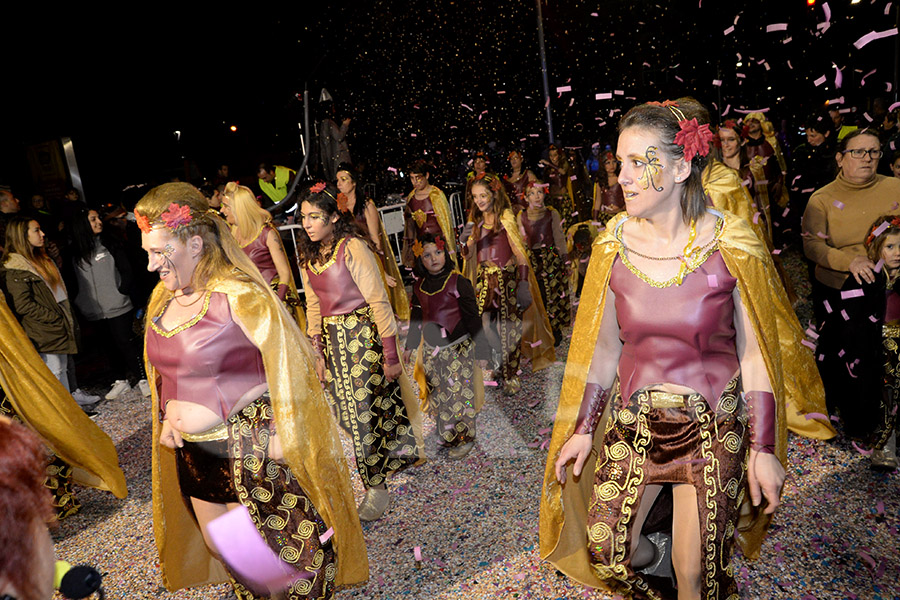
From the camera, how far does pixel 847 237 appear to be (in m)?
3.70

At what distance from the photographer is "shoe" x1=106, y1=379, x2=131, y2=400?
6.65 meters

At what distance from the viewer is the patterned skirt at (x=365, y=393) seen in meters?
3.60

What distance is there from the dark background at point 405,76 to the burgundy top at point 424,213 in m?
5.50

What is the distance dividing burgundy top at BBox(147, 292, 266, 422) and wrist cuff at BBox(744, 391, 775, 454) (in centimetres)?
186

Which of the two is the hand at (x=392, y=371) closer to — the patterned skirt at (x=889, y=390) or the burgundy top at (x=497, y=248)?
the burgundy top at (x=497, y=248)

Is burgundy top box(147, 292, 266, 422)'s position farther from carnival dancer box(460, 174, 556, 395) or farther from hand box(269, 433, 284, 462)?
carnival dancer box(460, 174, 556, 395)

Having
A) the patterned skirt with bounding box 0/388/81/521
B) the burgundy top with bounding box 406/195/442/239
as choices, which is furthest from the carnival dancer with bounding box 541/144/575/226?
the patterned skirt with bounding box 0/388/81/521

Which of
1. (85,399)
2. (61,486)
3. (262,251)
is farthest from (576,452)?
(85,399)

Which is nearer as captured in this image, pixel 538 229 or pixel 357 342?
pixel 357 342

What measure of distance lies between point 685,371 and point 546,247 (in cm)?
451

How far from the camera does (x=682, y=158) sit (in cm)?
199

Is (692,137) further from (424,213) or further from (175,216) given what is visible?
(424,213)

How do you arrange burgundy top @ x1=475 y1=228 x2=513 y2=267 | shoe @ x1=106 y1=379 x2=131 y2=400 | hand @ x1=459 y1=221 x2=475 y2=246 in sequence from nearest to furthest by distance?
burgundy top @ x1=475 y1=228 x2=513 y2=267, hand @ x1=459 y1=221 x2=475 y2=246, shoe @ x1=106 y1=379 x2=131 y2=400

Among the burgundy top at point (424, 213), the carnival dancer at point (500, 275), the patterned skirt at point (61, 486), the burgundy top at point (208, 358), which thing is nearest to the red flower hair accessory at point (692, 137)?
the burgundy top at point (208, 358)
